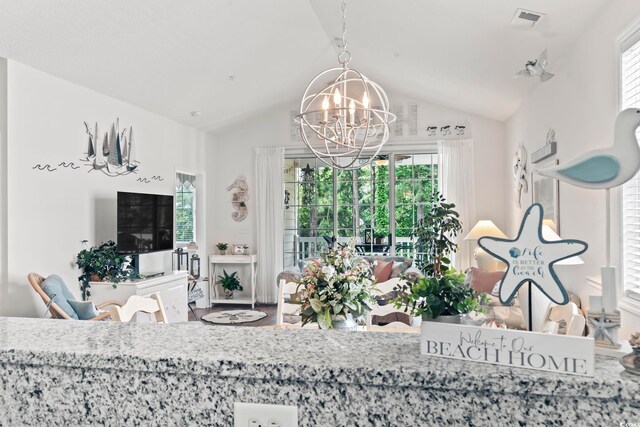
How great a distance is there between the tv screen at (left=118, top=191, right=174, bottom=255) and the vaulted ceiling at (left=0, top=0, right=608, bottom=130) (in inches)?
44.8

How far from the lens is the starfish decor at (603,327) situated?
762 mm

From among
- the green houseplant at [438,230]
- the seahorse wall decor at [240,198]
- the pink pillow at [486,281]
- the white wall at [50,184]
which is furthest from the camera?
the seahorse wall decor at [240,198]

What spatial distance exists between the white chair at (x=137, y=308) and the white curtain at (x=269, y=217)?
4548 millimetres

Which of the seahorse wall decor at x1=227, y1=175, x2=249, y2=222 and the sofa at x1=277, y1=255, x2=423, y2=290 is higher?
the seahorse wall decor at x1=227, y1=175, x2=249, y2=222

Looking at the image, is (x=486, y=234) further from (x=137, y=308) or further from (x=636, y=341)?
(x=636, y=341)

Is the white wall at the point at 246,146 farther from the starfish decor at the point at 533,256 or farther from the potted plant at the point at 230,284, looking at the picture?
the starfish decor at the point at 533,256

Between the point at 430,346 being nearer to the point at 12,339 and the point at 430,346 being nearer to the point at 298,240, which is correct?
the point at 12,339

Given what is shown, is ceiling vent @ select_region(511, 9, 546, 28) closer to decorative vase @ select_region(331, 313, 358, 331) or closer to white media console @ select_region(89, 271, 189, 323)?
decorative vase @ select_region(331, 313, 358, 331)

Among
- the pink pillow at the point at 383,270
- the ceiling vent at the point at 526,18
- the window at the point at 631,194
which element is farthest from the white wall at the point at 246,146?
the window at the point at 631,194

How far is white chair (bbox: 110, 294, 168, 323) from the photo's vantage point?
97.3 inches

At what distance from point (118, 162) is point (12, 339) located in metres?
4.69

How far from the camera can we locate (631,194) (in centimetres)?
→ 266

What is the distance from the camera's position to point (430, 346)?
771 millimetres

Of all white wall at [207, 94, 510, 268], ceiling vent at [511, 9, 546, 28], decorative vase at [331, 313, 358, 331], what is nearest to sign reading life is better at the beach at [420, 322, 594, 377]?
decorative vase at [331, 313, 358, 331]
